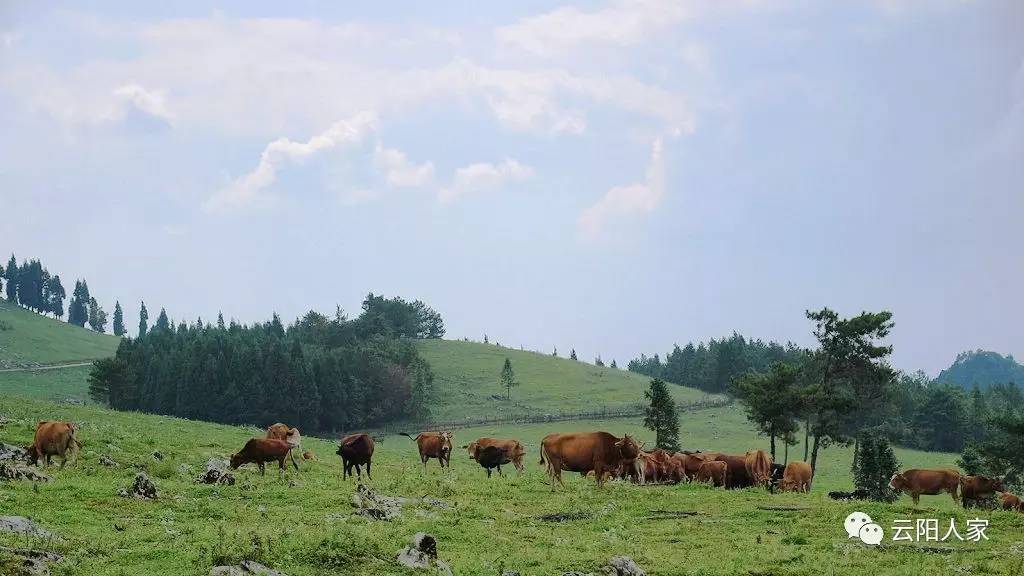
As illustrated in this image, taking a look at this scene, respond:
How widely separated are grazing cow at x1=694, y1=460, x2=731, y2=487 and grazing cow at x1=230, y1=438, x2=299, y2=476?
15.3m

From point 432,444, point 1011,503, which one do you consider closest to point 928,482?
point 1011,503

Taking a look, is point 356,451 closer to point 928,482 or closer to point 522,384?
point 928,482

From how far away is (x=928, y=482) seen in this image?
32.8 m

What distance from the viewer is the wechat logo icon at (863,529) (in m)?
19.2

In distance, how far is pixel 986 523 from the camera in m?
20.3

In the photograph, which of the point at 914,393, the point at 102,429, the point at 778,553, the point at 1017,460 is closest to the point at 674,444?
the point at 1017,460

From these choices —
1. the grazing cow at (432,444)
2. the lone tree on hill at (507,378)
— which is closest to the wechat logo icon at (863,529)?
the grazing cow at (432,444)

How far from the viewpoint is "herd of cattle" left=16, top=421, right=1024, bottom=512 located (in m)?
27.9

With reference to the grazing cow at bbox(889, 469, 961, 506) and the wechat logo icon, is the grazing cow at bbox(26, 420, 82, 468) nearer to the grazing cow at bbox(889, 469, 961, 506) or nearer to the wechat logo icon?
the wechat logo icon

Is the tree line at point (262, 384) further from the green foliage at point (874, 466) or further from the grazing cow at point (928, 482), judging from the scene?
the grazing cow at point (928, 482)

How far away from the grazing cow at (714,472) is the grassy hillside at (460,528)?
3414mm

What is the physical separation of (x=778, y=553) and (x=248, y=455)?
59.6 feet

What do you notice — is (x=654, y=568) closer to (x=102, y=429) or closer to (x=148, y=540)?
(x=148, y=540)

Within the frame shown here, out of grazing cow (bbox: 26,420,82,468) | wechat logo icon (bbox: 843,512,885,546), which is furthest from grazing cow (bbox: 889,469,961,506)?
grazing cow (bbox: 26,420,82,468)
